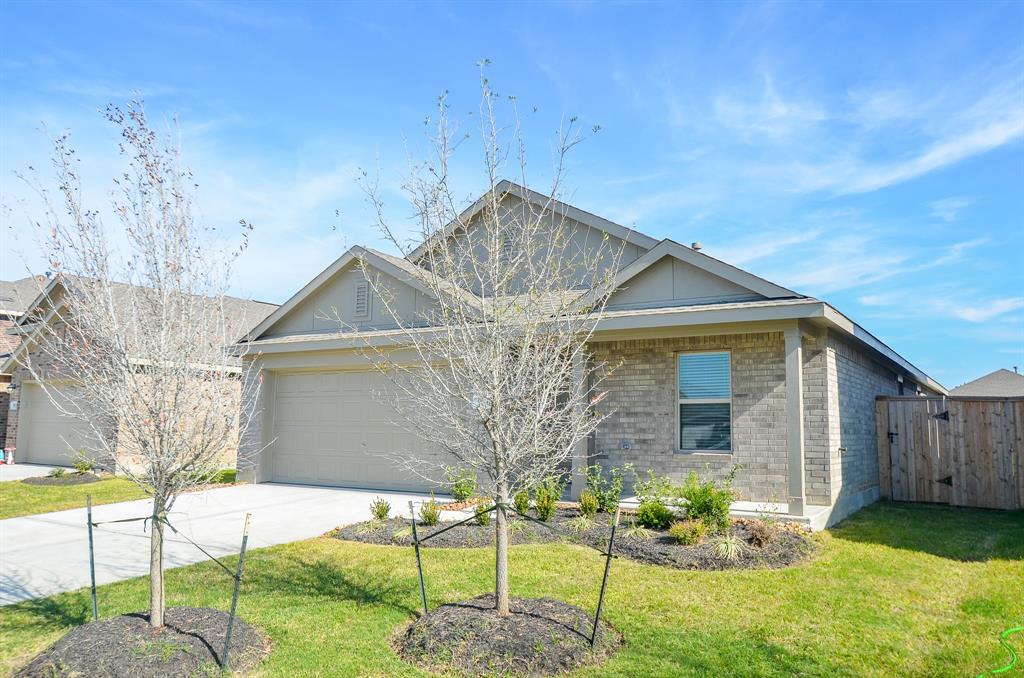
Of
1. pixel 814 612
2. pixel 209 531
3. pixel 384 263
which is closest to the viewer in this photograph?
pixel 814 612

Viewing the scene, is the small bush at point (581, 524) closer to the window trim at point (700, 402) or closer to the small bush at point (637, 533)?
the small bush at point (637, 533)

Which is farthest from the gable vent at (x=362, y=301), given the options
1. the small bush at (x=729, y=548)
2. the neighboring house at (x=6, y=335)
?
the neighboring house at (x=6, y=335)

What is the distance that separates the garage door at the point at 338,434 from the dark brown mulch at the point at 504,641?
7.72m

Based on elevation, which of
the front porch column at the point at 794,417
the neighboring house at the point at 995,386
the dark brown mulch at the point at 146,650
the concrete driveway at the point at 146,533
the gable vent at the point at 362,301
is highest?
the gable vent at the point at 362,301

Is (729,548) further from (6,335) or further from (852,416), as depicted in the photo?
(6,335)

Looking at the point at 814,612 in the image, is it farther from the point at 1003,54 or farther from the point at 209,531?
the point at 1003,54

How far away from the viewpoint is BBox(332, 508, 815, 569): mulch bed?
748cm

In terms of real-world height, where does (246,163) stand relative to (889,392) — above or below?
above

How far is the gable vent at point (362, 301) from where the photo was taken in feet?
46.3

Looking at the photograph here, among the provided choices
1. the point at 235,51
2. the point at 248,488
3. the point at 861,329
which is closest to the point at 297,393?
the point at 248,488

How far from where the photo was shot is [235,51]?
881cm

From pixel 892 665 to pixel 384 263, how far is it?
10.9 m

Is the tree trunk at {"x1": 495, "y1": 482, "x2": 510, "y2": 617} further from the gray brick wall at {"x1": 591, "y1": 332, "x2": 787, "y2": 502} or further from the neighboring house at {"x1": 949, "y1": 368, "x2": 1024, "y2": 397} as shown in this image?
the neighboring house at {"x1": 949, "y1": 368, "x2": 1024, "y2": 397}

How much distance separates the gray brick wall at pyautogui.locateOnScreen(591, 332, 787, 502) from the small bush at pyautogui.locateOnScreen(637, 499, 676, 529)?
1463 mm
